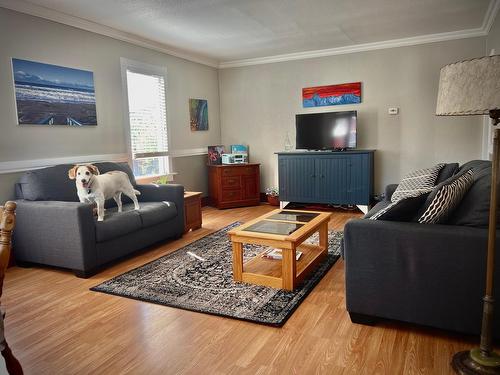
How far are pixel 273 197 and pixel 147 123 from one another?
7.60ft

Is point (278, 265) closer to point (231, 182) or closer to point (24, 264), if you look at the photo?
point (24, 264)

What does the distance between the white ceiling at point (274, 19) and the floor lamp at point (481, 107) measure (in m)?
2.40

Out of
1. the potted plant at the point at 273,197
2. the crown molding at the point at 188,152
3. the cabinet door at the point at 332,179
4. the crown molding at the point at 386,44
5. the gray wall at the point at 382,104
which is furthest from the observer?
the potted plant at the point at 273,197

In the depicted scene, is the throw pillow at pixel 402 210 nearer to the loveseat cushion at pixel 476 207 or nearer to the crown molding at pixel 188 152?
the loveseat cushion at pixel 476 207

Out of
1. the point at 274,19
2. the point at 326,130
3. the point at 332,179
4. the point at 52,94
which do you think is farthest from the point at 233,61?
the point at 52,94

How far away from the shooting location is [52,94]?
3770 millimetres

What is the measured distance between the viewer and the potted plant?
616 centimetres

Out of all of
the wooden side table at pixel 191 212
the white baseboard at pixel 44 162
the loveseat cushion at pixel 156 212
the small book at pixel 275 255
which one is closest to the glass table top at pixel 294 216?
the small book at pixel 275 255

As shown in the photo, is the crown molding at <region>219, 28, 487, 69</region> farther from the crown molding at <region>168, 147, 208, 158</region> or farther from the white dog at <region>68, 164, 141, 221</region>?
the white dog at <region>68, 164, 141, 221</region>

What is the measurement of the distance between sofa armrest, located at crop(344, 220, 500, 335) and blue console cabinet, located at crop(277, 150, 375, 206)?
3.19 meters

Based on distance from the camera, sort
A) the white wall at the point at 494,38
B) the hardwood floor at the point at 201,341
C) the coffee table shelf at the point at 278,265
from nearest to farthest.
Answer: the hardwood floor at the point at 201,341 < the coffee table shelf at the point at 278,265 < the white wall at the point at 494,38

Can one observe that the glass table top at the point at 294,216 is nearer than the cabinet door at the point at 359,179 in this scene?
Yes

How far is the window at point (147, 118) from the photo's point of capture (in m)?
4.81

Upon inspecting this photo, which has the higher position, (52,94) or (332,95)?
(332,95)
